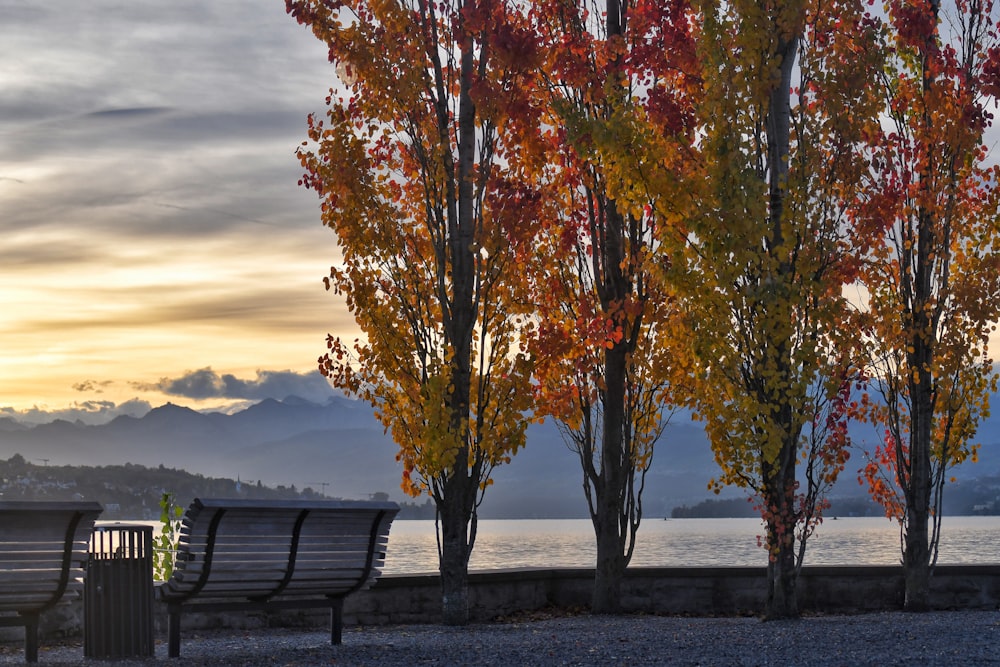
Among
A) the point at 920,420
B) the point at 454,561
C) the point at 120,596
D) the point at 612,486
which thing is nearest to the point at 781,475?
the point at 612,486

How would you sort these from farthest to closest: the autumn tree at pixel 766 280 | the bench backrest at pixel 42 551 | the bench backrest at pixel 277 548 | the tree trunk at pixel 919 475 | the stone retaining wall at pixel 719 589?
1. the tree trunk at pixel 919 475
2. the stone retaining wall at pixel 719 589
3. the autumn tree at pixel 766 280
4. the bench backrest at pixel 277 548
5. the bench backrest at pixel 42 551

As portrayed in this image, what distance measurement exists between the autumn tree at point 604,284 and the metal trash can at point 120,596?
5853mm

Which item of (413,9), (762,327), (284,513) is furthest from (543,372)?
(284,513)

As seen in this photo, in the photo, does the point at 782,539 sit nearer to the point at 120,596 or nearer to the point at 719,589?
the point at 719,589

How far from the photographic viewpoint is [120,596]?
32.4ft

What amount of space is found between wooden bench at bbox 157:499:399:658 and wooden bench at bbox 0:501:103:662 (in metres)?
0.76

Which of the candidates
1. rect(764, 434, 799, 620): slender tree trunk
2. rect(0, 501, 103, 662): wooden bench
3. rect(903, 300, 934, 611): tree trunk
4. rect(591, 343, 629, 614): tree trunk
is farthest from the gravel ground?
rect(903, 300, 934, 611): tree trunk

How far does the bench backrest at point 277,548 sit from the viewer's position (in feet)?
32.1

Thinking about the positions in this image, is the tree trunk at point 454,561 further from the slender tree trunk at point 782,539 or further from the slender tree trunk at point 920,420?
the slender tree trunk at point 920,420

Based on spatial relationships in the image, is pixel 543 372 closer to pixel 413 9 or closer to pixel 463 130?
pixel 463 130

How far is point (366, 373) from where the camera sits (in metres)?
13.9

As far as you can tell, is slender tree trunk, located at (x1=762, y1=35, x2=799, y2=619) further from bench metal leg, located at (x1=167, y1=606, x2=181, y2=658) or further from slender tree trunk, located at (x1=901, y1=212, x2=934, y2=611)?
bench metal leg, located at (x1=167, y1=606, x2=181, y2=658)

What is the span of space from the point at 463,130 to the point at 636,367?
347 centimetres

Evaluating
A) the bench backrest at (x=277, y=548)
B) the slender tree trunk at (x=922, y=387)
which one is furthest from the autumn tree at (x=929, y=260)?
the bench backrest at (x=277, y=548)
